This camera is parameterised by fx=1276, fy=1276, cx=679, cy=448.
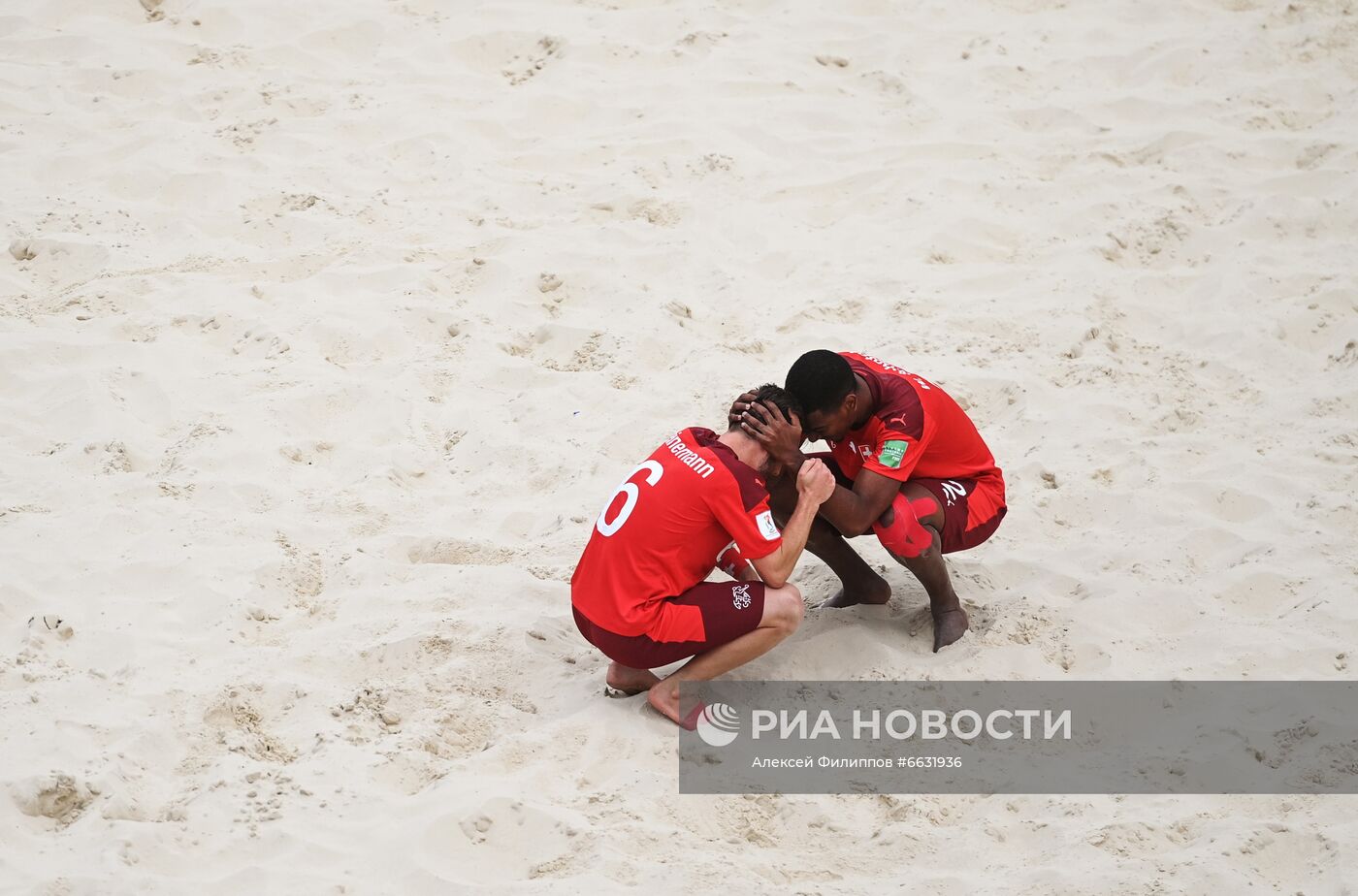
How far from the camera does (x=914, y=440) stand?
3971 millimetres

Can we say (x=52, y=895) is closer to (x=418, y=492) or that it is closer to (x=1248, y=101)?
(x=418, y=492)

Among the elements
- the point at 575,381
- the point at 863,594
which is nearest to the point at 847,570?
the point at 863,594

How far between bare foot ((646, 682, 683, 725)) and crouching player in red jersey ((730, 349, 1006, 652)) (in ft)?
2.29

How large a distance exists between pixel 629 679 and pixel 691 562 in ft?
1.36

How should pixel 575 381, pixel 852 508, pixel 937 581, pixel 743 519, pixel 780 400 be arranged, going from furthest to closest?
pixel 575 381 → pixel 937 581 → pixel 852 508 → pixel 780 400 → pixel 743 519

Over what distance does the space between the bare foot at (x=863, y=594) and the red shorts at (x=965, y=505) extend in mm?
265

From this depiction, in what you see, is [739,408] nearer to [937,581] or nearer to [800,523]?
[800,523]

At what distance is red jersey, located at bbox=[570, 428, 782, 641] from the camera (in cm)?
360

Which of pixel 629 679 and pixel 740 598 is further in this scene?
pixel 629 679

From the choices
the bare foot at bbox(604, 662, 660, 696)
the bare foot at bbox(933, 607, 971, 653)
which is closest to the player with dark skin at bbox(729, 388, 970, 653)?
the bare foot at bbox(933, 607, 971, 653)

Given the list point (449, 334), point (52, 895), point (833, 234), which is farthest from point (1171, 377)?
point (52, 895)

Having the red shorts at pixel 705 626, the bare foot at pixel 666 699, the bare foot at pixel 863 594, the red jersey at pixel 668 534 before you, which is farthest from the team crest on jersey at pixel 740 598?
the bare foot at pixel 863 594

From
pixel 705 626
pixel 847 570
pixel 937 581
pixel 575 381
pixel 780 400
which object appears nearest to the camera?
pixel 705 626

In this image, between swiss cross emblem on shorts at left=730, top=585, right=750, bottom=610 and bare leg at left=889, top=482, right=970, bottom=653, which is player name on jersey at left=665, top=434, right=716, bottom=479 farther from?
bare leg at left=889, top=482, right=970, bottom=653
